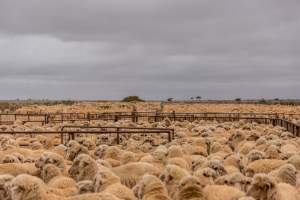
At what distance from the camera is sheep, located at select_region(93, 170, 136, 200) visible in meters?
8.04

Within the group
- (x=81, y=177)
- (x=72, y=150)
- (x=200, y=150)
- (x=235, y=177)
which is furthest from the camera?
(x=200, y=150)

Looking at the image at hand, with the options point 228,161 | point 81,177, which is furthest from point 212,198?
point 228,161

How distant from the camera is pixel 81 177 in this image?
405 inches

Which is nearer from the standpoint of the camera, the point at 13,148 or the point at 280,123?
the point at 13,148

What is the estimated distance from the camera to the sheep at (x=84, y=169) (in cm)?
1030

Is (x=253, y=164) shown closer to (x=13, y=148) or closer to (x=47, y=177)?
(x=47, y=177)

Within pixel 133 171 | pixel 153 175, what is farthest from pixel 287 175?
pixel 133 171

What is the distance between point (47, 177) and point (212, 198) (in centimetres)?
368

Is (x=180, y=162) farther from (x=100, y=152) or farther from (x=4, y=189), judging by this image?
(x=4, y=189)

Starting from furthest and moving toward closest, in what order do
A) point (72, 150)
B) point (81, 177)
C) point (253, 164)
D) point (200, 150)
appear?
point (200, 150)
point (72, 150)
point (253, 164)
point (81, 177)

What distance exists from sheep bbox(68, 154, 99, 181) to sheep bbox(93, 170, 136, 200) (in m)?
1.00

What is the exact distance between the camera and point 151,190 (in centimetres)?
822

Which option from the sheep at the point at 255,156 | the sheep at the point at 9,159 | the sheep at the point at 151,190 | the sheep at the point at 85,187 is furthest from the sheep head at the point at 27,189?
the sheep at the point at 255,156

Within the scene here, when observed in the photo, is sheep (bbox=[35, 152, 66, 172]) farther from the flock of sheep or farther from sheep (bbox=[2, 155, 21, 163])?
sheep (bbox=[2, 155, 21, 163])
